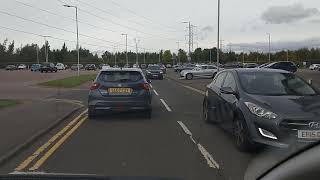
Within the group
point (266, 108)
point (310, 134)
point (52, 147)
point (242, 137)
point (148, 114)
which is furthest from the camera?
point (148, 114)

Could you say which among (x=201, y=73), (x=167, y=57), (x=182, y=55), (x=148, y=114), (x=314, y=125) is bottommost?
(x=148, y=114)

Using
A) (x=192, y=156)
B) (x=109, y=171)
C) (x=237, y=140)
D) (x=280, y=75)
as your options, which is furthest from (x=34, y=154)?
(x=280, y=75)

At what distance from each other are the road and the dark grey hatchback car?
364mm

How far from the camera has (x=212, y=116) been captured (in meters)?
11.9

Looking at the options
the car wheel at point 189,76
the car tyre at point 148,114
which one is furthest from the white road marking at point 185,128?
the car wheel at point 189,76

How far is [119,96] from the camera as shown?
13.8 meters

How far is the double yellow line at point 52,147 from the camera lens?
771cm

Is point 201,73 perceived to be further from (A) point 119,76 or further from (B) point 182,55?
(B) point 182,55

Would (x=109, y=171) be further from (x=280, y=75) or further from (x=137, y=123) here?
(x=137, y=123)

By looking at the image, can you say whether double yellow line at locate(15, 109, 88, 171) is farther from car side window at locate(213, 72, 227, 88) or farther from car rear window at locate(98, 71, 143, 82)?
car side window at locate(213, 72, 227, 88)

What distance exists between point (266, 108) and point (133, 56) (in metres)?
161

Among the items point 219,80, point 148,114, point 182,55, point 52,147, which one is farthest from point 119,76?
point 182,55

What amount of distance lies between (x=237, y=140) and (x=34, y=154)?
11.5ft

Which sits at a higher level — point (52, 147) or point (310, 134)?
point (310, 134)
